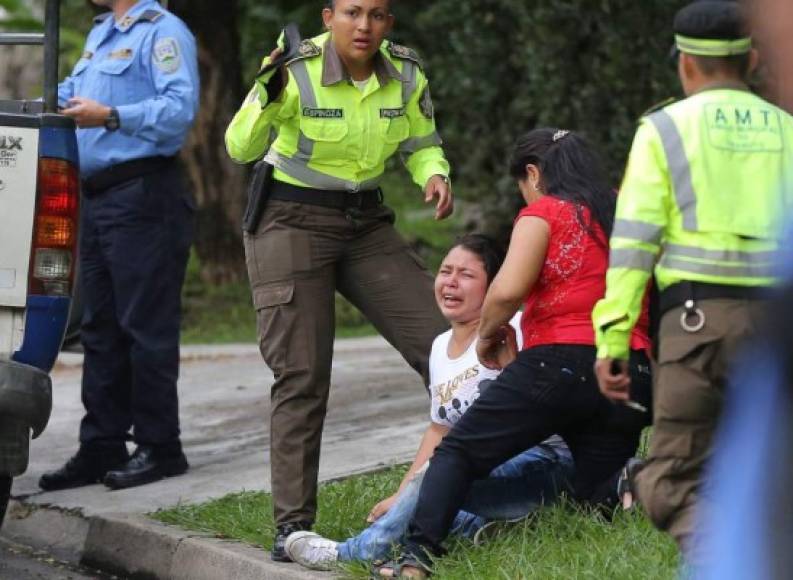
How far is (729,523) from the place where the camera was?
10.2 feet

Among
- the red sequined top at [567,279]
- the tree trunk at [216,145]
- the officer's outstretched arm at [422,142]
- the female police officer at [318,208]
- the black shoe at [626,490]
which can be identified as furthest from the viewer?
the tree trunk at [216,145]

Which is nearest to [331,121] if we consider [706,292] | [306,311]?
[306,311]

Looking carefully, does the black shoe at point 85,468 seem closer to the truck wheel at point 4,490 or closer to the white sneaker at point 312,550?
the truck wheel at point 4,490

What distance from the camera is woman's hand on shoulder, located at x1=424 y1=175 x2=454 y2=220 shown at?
17.6 ft

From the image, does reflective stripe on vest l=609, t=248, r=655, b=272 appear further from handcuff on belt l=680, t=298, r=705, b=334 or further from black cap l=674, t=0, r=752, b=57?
black cap l=674, t=0, r=752, b=57

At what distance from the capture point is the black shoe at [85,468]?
6.82 meters

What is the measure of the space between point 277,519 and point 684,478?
6.07ft

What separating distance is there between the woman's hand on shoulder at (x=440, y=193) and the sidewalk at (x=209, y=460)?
1203 mm

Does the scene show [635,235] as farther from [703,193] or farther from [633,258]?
[703,193]

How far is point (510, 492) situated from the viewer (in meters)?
5.27

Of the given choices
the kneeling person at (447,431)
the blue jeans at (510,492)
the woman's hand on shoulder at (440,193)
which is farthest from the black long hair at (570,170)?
the blue jeans at (510,492)

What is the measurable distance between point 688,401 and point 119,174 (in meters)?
3.32

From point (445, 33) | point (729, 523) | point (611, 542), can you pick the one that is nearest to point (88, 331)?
point (611, 542)

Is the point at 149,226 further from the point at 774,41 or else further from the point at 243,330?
the point at 243,330
